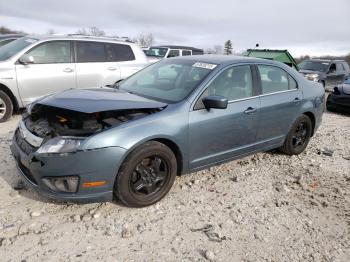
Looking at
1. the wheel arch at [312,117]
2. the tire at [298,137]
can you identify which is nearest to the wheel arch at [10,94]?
the tire at [298,137]

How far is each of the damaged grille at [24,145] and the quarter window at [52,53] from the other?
345 centimetres

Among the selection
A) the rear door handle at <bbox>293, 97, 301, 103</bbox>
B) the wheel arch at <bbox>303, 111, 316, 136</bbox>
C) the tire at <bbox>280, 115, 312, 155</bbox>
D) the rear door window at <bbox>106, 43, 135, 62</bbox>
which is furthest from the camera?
the rear door window at <bbox>106, 43, 135, 62</bbox>

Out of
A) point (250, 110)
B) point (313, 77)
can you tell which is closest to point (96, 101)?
point (250, 110)

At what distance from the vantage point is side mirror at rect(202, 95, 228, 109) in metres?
3.84

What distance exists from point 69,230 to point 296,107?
369cm

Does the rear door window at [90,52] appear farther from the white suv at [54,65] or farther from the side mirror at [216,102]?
the side mirror at [216,102]

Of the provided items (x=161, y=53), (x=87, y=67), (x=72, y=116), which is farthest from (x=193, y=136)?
(x=161, y=53)

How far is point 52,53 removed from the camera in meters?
7.02

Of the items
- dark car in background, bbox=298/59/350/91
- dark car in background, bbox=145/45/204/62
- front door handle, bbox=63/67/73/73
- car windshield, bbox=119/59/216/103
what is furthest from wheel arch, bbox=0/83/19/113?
dark car in background, bbox=298/59/350/91

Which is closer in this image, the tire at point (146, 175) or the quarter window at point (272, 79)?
the tire at point (146, 175)

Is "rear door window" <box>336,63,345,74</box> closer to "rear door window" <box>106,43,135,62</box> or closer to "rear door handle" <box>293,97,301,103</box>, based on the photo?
"rear door window" <box>106,43,135,62</box>

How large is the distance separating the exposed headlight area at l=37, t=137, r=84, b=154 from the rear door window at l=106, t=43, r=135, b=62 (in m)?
4.85

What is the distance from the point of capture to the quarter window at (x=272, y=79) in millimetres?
4816

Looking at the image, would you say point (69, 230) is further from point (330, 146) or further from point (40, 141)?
point (330, 146)
